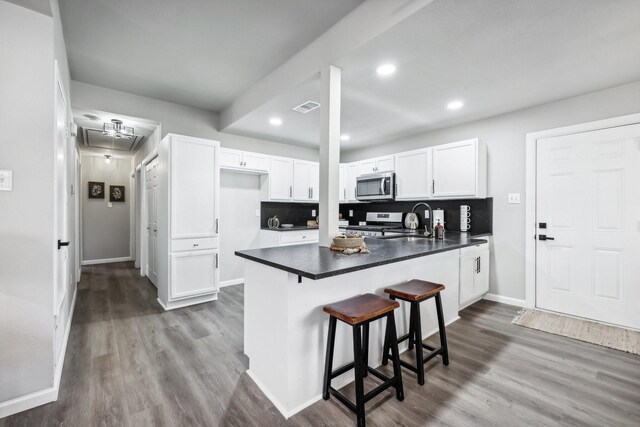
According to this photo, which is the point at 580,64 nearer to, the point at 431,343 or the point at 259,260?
the point at 431,343

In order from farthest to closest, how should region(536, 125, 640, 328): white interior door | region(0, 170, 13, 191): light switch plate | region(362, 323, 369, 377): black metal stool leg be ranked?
region(536, 125, 640, 328): white interior door < region(362, 323, 369, 377): black metal stool leg < region(0, 170, 13, 191): light switch plate

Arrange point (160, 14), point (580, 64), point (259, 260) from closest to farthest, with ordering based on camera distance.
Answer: point (259, 260)
point (160, 14)
point (580, 64)

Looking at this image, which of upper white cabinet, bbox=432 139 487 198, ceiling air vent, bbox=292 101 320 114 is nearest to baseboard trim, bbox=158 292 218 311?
ceiling air vent, bbox=292 101 320 114

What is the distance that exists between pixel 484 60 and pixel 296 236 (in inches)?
127

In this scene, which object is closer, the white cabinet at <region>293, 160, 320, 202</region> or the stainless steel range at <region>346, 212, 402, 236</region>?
the stainless steel range at <region>346, 212, 402, 236</region>

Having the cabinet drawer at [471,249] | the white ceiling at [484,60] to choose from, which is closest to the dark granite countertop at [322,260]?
the cabinet drawer at [471,249]

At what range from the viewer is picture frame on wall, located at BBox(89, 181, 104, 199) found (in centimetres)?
618

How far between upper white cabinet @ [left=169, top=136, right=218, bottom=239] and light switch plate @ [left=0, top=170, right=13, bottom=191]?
5.54ft

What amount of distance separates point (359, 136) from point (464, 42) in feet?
8.81

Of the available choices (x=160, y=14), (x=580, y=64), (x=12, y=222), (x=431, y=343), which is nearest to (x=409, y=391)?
(x=431, y=343)

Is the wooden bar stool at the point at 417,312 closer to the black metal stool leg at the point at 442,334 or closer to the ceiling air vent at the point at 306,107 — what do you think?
the black metal stool leg at the point at 442,334

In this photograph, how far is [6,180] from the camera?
1.63 meters

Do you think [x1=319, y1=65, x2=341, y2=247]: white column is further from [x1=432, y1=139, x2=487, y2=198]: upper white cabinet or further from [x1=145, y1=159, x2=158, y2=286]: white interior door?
[x1=145, y1=159, x2=158, y2=286]: white interior door

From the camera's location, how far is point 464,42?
2.10 m
